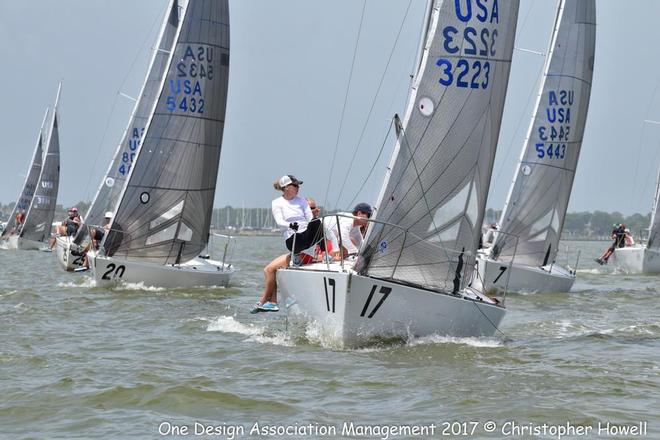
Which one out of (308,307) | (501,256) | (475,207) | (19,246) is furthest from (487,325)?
(19,246)

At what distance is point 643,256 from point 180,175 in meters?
16.6

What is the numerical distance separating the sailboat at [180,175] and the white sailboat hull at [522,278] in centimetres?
498

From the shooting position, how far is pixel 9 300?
15164 millimetres

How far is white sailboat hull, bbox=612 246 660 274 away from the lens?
30.2 meters

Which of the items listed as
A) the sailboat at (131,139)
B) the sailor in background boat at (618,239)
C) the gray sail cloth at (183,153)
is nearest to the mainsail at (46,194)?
the sailboat at (131,139)

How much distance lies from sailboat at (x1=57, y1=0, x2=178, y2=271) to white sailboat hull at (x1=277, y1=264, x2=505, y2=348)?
48.3 feet

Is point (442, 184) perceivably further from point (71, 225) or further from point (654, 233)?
point (654, 233)

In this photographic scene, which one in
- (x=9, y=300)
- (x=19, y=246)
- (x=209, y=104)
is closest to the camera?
(x=9, y=300)

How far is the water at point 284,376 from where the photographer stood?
7.17m

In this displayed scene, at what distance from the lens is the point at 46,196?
43.6m

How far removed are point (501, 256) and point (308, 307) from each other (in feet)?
35.1

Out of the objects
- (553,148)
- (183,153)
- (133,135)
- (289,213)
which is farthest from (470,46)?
(133,135)

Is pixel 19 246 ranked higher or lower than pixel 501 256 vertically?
lower

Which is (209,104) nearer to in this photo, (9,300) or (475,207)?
(9,300)
